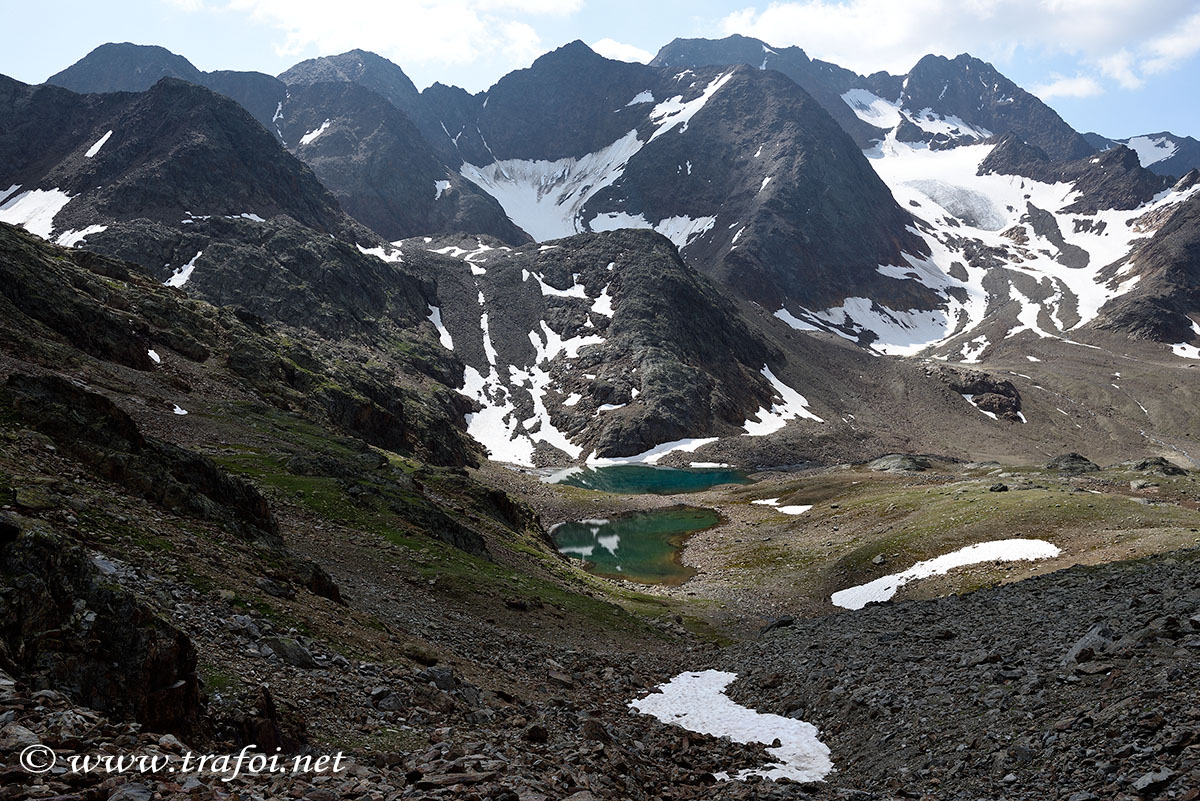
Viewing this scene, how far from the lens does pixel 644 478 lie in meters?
148

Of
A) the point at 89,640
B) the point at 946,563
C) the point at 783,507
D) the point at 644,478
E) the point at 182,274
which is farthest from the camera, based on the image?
the point at 182,274

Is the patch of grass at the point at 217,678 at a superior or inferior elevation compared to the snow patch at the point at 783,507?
inferior

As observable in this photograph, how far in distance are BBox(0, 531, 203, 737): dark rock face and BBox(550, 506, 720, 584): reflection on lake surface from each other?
Result: 63.7 meters

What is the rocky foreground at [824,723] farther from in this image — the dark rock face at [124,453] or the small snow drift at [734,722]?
the dark rock face at [124,453]

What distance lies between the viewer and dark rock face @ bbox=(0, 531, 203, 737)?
10.9 metres

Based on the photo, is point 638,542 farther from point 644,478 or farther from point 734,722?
point 734,722

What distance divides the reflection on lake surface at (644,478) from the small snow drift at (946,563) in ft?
255

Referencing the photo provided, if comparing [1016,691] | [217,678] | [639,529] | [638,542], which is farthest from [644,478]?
[217,678]

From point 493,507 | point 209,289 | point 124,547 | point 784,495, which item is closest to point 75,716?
point 124,547

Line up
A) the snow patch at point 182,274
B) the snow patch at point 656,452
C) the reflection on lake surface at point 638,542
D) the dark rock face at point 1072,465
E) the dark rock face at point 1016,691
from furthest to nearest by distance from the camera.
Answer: the snow patch at point 656,452 → the snow patch at point 182,274 → the dark rock face at point 1072,465 → the reflection on lake surface at point 638,542 → the dark rock face at point 1016,691

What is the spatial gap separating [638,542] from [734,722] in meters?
70.5

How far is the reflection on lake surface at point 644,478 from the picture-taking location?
13762cm

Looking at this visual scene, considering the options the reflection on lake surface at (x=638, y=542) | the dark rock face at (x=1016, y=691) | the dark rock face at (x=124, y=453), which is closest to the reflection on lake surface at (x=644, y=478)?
the reflection on lake surface at (x=638, y=542)

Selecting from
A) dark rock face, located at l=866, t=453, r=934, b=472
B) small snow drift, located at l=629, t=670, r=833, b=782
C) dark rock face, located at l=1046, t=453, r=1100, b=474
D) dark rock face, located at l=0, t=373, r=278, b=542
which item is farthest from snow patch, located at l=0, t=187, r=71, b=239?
dark rock face, located at l=1046, t=453, r=1100, b=474
